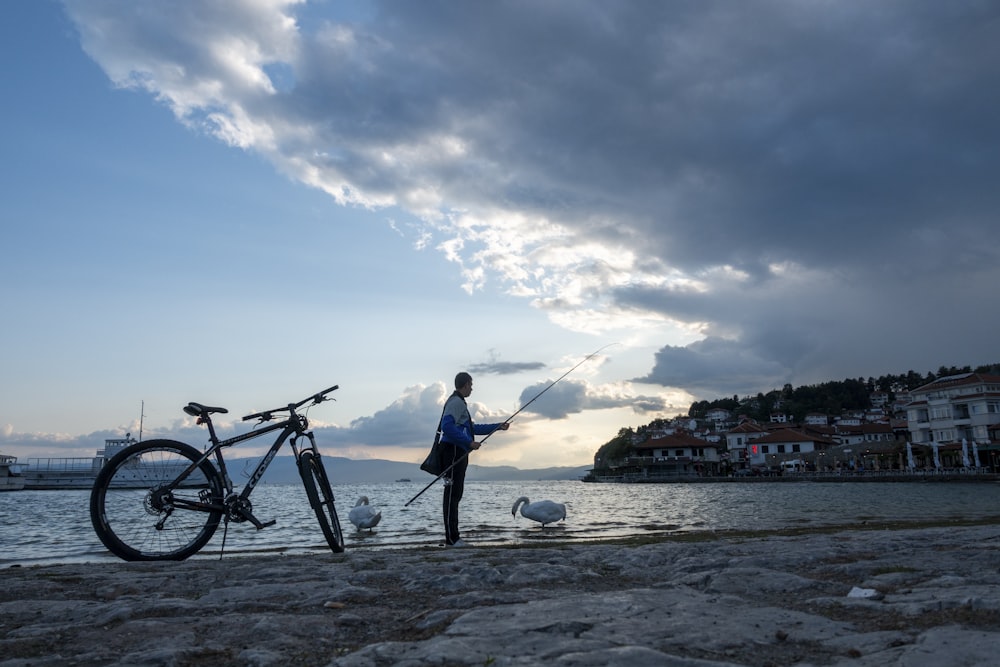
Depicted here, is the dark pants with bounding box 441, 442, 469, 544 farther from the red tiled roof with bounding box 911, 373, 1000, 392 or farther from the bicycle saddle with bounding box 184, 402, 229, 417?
the red tiled roof with bounding box 911, 373, 1000, 392

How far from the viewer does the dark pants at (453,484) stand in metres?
8.73

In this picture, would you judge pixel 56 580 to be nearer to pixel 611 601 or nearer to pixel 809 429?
pixel 611 601

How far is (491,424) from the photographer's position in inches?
376

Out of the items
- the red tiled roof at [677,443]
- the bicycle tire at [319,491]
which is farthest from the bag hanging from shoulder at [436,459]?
the red tiled roof at [677,443]

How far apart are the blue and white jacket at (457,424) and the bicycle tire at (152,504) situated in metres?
2.84

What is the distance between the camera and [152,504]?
261 inches

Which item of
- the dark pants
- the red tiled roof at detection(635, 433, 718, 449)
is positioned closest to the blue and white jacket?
the dark pants

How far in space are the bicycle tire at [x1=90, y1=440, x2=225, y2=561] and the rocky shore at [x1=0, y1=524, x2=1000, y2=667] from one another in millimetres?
702

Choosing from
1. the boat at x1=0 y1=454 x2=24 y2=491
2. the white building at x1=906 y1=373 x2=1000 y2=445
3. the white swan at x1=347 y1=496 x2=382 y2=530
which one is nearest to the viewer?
the white swan at x1=347 y1=496 x2=382 y2=530

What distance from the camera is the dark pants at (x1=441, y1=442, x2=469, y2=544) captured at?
28.6 feet

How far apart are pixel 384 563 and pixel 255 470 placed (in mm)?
2418

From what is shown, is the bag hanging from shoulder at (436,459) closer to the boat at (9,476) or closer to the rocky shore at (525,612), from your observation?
the rocky shore at (525,612)

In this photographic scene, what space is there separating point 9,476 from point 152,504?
387 feet

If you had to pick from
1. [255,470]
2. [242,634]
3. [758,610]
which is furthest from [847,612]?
[255,470]
